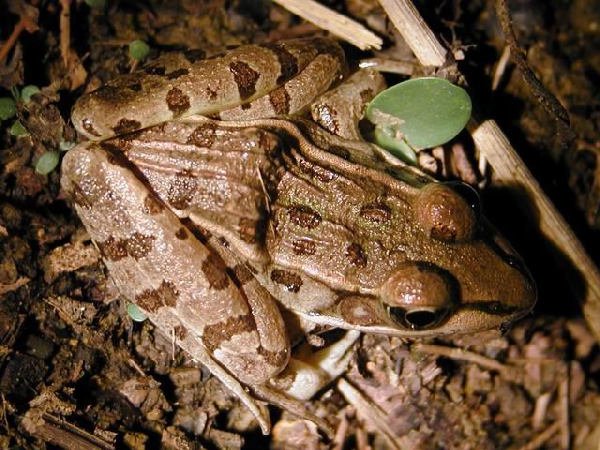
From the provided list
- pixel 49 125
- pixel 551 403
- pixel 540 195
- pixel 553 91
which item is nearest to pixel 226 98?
pixel 49 125

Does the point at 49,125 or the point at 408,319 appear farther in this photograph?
the point at 49,125

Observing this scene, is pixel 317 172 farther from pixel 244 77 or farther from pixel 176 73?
pixel 176 73

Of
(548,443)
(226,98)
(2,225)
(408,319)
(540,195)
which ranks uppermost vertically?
(226,98)

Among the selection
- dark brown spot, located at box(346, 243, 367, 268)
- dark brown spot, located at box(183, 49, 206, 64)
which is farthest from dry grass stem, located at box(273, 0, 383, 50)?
dark brown spot, located at box(346, 243, 367, 268)

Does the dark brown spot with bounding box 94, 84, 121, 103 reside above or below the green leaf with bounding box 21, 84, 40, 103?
above

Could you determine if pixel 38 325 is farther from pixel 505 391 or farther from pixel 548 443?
pixel 548 443

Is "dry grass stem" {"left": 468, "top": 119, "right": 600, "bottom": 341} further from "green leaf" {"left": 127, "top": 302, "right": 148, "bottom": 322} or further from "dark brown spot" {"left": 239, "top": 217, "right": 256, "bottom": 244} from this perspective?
"green leaf" {"left": 127, "top": 302, "right": 148, "bottom": 322}

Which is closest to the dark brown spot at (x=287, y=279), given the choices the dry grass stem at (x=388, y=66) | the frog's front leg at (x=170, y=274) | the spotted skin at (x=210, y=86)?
the frog's front leg at (x=170, y=274)
